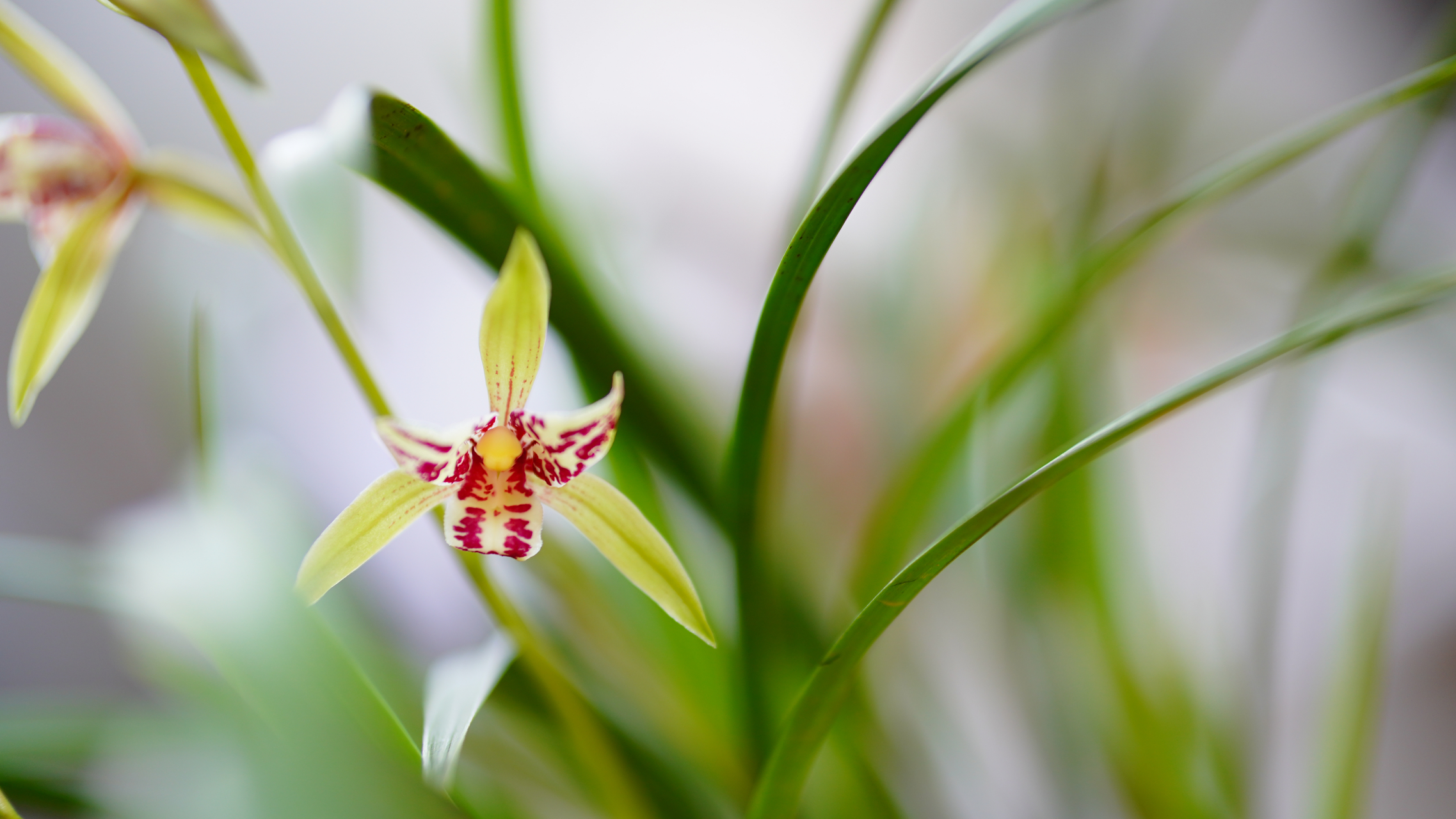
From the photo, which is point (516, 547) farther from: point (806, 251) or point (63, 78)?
point (63, 78)

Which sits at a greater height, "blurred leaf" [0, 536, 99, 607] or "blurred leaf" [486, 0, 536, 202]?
"blurred leaf" [486, 0, 536, 202]

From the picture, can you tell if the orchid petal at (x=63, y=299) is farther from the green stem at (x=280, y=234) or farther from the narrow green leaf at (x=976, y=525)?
the narrow green leaf at (x=976, y=525)

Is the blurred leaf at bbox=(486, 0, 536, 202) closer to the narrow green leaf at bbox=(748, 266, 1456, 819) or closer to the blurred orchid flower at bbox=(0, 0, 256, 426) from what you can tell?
the blurred orchid flower at bbox=(0, 0, 256, 426)

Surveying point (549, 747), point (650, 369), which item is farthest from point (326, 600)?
point (650, 369)

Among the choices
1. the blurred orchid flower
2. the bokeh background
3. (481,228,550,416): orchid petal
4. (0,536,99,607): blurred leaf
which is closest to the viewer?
(481,228,550,416): orchid petal

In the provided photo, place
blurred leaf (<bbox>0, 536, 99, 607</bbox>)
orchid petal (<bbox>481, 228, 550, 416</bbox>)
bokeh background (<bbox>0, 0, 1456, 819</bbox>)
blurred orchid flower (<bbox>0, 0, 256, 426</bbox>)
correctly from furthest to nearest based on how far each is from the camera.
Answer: bokeh background (<bbox>0, 0, 1456, 819</bbox>)
blurred leaf (<bbox>0, 536, 99, 607</bbox>)
blurred orchid flower (<bbox>0, 0, 256, 426</bbox>)
orchid petal (<bbox>481, 228, 550, 416</bbox>)

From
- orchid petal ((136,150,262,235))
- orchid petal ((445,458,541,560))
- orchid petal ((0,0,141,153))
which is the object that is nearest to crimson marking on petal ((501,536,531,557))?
orchid petal ((445,458,541,560))

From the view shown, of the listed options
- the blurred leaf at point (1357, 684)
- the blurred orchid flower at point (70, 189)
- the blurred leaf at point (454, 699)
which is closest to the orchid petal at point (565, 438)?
the blurred leaf at point (454, 699)
